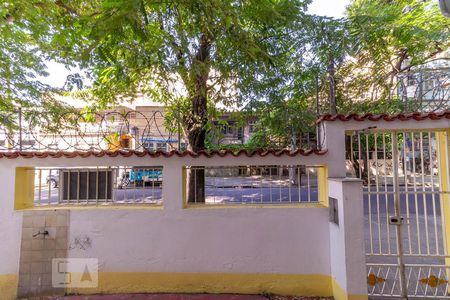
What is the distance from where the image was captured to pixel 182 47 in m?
5.66

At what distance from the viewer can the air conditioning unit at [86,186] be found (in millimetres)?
4465

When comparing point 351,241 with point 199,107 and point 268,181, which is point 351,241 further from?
point 199,107

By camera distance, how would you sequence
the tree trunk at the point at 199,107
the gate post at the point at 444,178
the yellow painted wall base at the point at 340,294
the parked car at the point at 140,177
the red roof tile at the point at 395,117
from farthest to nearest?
1. the tree trunk at the point at 199,107
2. the parked car at the point at 140,177
3. the gate post at the point at 444,178
4. the red roof tile at the point at 395,117
5. the yellow painted wall base at the point at 340,294

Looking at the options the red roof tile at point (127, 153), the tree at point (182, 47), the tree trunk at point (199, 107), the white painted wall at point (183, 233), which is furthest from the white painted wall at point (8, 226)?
the tree trunk at point (199, 107)

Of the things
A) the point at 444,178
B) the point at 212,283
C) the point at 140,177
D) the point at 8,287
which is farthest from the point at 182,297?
the point at 444,178

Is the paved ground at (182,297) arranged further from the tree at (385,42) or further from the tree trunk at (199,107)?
the tree at (385,42)

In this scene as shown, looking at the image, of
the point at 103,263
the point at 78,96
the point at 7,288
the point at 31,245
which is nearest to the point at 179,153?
the point at 103,263

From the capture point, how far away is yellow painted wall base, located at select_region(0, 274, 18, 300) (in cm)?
411

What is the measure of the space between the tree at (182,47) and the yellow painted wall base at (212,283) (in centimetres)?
149

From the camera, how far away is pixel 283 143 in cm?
593

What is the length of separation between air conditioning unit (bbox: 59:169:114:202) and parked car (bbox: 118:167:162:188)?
0.25 m

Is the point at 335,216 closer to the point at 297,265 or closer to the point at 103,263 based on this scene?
the point at 297,265

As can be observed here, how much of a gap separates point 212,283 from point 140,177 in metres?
2.13

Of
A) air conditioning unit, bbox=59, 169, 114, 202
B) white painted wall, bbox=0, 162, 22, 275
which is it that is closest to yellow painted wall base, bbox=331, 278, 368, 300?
air conditioning unit, bbox=59, 169, 114, 202
